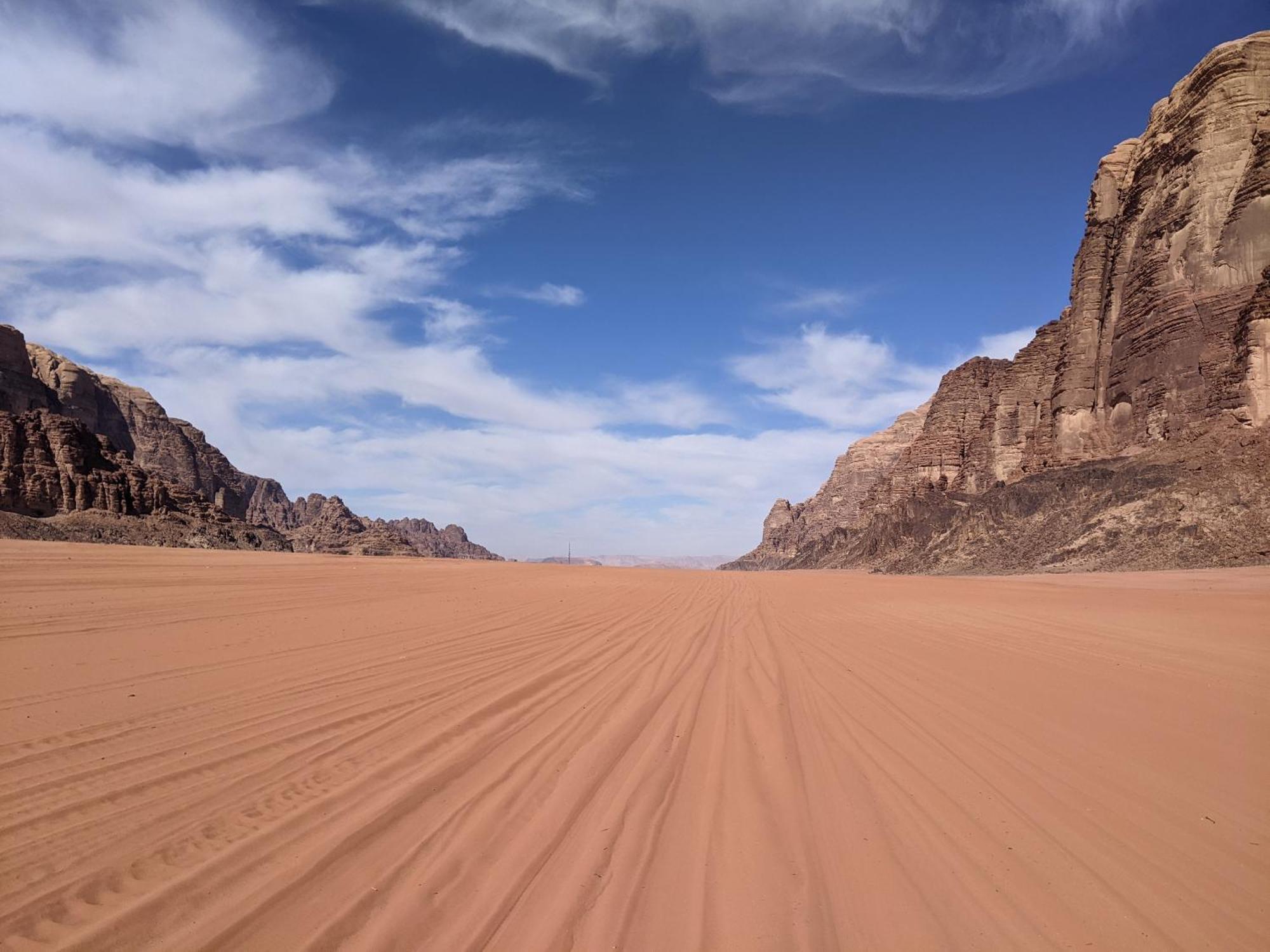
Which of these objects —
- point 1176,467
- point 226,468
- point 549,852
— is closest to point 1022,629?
point 549,852

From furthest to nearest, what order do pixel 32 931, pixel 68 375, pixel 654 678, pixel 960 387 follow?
pixel 68 375
pixel 960 387
pixel 654 678
pixel 32 931

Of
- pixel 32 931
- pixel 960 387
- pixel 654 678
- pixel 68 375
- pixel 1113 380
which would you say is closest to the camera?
pixel 32 931

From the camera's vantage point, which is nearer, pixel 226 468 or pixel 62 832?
pixel 62 832

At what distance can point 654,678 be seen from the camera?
259 inches

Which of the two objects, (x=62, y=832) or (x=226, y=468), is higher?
(x=226, y=468)

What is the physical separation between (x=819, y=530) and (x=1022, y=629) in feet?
380

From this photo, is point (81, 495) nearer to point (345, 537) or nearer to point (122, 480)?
point (122, 480)

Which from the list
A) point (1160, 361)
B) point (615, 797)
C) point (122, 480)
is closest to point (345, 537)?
point (122, 480)

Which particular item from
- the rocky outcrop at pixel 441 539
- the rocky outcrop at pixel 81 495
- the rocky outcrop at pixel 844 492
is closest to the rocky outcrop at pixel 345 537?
the rocky outcrop at pixel 81 495

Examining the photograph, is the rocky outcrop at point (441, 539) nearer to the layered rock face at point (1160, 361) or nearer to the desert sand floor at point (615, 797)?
the layered rock face at point (1160, 361)

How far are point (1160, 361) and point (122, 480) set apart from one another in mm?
67437

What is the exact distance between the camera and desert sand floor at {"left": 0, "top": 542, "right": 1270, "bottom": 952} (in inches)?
95.0

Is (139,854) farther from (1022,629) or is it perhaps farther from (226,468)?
(226,468)

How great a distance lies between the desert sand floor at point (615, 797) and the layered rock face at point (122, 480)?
41.5m
